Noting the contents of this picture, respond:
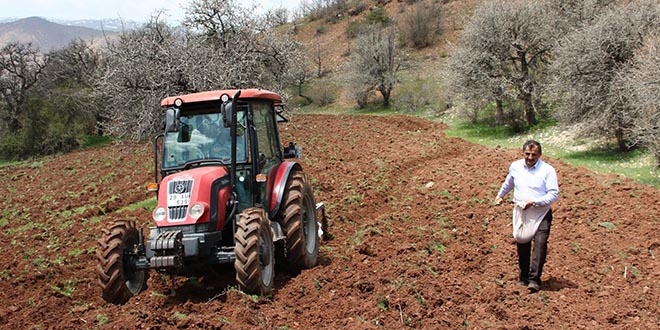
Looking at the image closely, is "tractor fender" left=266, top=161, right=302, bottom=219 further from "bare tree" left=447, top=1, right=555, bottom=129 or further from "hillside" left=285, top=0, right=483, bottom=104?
"hillside" left=285, top=0, right=483, bottom=104

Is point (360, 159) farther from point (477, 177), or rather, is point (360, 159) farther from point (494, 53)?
point (494, 53)

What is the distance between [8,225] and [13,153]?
60.9ft

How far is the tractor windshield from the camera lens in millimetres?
→ 6504

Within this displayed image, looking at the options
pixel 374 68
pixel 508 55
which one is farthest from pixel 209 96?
pixel 374 68

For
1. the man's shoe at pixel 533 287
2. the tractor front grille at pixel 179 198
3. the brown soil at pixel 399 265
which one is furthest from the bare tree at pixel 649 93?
the tractor front grille at pixel 179 198

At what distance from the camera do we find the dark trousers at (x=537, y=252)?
6031 millimetres

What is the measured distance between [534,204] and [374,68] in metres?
31.8

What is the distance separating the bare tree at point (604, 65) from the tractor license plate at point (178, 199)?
12.5m

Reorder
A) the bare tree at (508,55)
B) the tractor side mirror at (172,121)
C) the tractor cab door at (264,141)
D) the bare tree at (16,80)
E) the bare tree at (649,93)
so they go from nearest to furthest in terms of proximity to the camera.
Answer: the tractor side mirror at (172,121) → the tractor cab door at (264,141) → the bare tree at (649,93) → the bare tree at (508,55) → the bare tree at (16,80)

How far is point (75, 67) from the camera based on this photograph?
35.1 m

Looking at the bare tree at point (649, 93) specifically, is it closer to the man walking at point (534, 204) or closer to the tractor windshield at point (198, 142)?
the man walking at point (534, 204)

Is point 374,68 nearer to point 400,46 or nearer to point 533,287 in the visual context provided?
point 400,46

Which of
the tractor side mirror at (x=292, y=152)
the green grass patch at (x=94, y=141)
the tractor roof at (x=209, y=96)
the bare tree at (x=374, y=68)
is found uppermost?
the bare tree at (x=374, y=68)

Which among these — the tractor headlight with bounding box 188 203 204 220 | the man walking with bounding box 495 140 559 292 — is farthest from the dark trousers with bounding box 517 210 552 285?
the tractor headlight with bounding box 188 203 204 220
